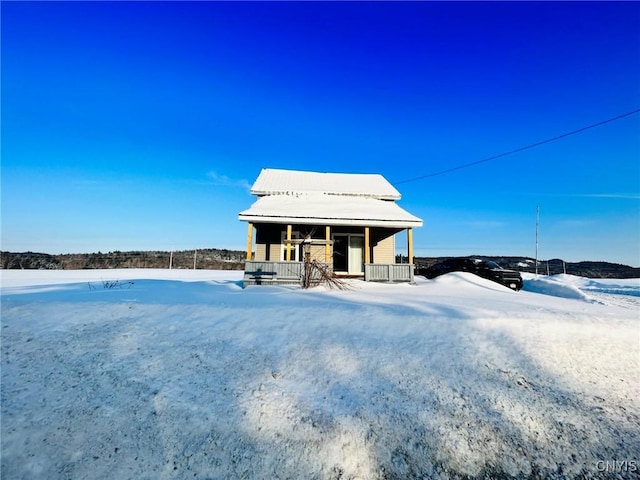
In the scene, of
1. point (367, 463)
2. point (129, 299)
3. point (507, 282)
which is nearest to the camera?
point (367, 463)

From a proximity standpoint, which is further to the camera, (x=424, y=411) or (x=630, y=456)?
(x=424, y=411)

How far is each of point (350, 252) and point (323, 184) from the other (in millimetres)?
4913

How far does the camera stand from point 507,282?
14977 mm

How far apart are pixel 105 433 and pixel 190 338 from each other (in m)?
1.86

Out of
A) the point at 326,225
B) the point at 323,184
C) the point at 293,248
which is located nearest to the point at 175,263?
the point at 323,184

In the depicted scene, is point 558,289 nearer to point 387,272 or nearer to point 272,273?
point 387,272

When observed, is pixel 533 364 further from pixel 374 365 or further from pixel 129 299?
pixel 129 299

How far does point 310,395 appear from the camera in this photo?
363cm

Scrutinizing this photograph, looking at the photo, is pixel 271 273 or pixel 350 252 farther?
pixel 350 252

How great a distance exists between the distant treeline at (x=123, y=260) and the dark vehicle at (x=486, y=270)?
21340 millimetres

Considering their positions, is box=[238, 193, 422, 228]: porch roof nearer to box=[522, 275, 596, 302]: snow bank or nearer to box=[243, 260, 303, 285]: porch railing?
box=[243, 260, 303, 285]: porch railing

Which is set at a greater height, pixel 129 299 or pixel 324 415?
pixel 129 299

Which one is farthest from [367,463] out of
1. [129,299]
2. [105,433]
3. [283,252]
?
[283,252]

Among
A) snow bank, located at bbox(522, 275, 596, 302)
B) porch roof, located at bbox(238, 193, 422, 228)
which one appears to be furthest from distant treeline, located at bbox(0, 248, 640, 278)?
porch roof, located at bbox(238, 193, 422, 228)
